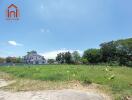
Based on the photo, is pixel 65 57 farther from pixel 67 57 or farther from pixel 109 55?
pixel 109 55

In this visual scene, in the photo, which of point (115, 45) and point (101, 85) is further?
point (115, 45)

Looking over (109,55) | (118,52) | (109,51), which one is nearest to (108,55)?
(109,55)

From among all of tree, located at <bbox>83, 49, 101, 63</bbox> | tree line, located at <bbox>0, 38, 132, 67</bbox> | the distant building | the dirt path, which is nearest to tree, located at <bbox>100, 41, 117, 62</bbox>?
tree line, located at <bbox>0, 38, 132, 67</bbox>

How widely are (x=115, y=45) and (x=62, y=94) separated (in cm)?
4493

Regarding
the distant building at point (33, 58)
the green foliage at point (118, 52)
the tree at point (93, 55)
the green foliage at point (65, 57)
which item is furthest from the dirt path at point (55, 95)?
the distant building at point (33, 58)

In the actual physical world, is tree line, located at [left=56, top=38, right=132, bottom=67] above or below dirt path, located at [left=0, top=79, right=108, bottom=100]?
above

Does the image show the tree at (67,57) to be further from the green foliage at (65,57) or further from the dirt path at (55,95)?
the dirt path at (55,95)

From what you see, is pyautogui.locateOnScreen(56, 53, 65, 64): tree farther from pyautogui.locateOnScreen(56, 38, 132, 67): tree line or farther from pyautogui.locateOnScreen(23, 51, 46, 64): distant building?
pyautogui.locateOnScreen(23, 51, 46, 64): distant building

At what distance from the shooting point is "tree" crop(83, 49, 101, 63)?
2136 inches

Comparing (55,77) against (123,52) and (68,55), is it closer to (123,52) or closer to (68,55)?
(123,52)

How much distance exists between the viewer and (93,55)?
55.0 m

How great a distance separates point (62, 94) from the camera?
302 inches

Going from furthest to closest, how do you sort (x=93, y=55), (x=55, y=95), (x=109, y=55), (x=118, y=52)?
(x=93, y=55) → (x=109, y=55) → (x=118, y=52) → (x=55, y=95)

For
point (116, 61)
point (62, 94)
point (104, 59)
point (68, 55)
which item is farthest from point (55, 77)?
point (68, 55)
